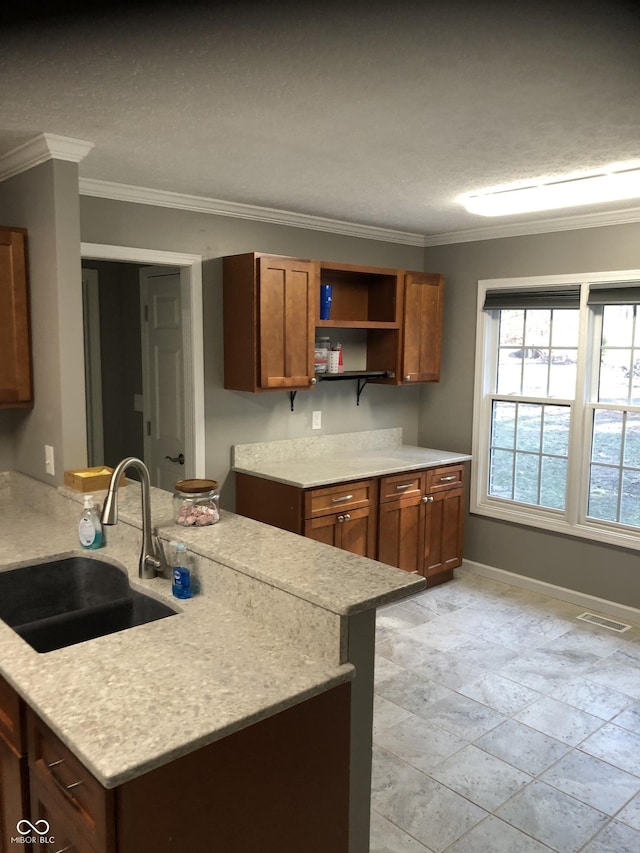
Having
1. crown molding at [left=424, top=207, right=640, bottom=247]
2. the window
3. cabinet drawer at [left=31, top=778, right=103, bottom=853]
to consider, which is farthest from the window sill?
cabinet drawer at [left=31, top=778, right=103, bottom=853]

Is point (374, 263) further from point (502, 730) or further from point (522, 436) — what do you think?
point (502, 730)

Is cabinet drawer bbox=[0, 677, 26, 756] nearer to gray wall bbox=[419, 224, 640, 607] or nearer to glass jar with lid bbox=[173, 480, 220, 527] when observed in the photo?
glass jar with lid bbox=[173, 480, 220, 527]

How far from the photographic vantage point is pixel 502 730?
9.65ft

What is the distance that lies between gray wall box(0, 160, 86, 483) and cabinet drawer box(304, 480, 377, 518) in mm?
1338

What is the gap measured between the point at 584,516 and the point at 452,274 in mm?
1940

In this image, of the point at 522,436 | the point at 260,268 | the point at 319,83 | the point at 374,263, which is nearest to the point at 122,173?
the point at 260,268

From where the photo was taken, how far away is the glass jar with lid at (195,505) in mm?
2229

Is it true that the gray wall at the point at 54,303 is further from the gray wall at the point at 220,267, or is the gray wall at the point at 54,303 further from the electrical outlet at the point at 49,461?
the gray wall at the point at 220,267

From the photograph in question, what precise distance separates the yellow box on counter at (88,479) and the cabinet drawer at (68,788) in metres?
1.29

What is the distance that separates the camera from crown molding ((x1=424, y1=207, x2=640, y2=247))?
4016mm

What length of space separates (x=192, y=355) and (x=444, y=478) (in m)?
1.90

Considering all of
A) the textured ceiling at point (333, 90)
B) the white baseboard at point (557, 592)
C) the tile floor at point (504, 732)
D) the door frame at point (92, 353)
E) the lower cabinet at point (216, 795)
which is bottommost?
the tile floor at point (504, 732)

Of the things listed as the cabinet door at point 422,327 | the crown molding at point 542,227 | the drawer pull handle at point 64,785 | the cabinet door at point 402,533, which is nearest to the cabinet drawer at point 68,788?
the drawer pull handle at point 64,785

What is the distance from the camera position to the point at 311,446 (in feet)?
14.9
